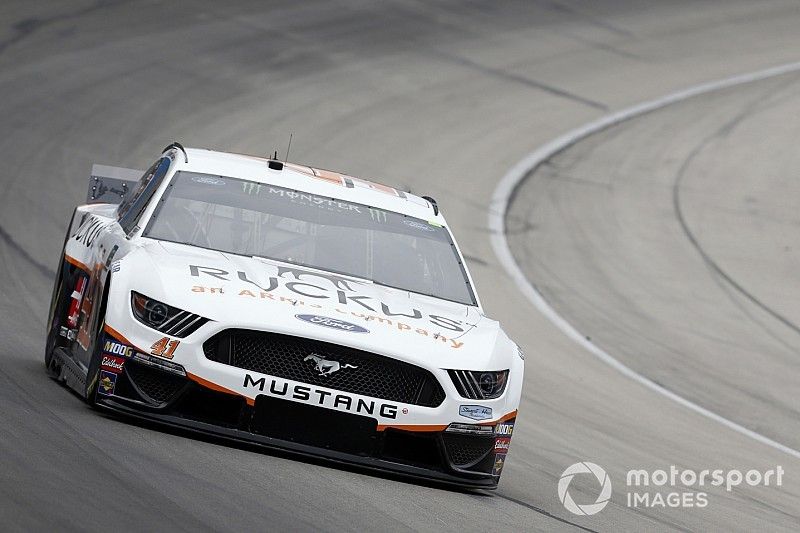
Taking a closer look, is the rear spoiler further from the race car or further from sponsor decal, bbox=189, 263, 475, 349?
sponsor decal, bbox=189, 263, 475, 349

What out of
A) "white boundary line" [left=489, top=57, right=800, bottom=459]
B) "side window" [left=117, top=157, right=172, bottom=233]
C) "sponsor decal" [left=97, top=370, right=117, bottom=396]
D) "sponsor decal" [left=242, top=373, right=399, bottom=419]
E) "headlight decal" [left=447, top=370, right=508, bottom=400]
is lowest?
"white boundary line" [left=489, top=57, right=800, bottom=459]

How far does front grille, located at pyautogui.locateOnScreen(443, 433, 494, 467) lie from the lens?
22.4 ft

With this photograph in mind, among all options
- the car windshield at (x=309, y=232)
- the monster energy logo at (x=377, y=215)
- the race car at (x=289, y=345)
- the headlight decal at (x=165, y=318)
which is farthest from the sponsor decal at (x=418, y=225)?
the headlight decal at (x=165, y=318)

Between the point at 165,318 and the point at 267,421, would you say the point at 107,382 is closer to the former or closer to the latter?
the point at 165,318

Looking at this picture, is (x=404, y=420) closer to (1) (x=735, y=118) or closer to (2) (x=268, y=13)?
(1) (x=735, y=118)

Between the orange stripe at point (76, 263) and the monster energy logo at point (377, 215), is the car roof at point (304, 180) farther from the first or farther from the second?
the orange stripe at point (76, 263)

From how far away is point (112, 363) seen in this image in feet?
21.9

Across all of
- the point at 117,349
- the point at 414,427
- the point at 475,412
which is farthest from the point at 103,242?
the point at 475,412

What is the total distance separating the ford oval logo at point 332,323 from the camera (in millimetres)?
6664

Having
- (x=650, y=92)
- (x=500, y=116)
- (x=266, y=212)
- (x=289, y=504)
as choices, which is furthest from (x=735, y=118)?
(x=289, y=504)

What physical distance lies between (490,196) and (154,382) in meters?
12.2

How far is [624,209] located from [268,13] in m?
10.4

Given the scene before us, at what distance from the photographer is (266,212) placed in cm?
789

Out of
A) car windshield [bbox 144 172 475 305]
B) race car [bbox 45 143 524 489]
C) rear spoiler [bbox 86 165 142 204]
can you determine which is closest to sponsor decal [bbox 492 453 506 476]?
race car [bbox 45 143 524 489]
